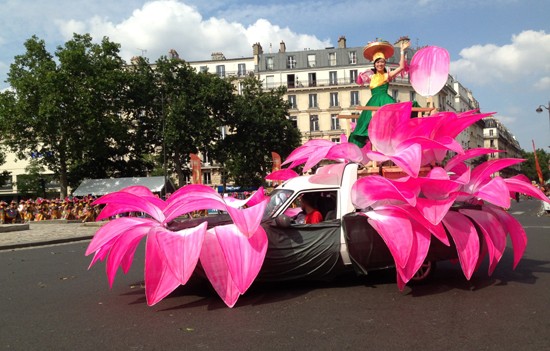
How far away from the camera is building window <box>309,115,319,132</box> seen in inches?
2770

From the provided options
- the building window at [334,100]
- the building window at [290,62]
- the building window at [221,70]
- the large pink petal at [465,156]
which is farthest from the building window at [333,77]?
the large pink petal at [465,156]

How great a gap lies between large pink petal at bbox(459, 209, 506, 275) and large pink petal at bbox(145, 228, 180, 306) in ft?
12.7

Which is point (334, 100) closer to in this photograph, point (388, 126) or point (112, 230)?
point (388, 126)

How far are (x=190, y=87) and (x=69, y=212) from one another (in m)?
18.9

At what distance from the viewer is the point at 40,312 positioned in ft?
19.7

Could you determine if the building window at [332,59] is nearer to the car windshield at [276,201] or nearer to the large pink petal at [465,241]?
the car windshield at [276,201]

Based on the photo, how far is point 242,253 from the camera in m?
5.75

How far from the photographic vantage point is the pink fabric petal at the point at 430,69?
309 inches

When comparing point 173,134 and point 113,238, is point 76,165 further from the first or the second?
point 113,238

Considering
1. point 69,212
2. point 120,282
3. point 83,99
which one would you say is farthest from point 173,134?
point 120,282

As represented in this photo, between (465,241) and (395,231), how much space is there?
1007 millimetres

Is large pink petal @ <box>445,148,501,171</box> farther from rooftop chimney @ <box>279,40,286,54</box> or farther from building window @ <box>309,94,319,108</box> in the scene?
rooftop chimney @ <box>279,40,286,54</box>

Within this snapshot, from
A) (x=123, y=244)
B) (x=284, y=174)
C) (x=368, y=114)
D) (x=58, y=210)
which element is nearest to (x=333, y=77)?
(x=58, y=210)

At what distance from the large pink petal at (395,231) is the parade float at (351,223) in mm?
12
